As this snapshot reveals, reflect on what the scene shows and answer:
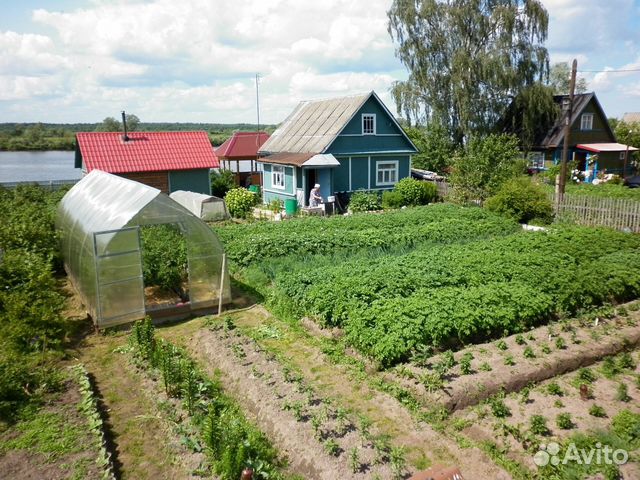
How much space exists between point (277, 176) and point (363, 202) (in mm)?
4836

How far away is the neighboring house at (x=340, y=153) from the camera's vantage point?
22891 mm

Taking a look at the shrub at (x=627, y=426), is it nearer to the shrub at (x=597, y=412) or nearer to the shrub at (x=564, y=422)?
the shrub at (x=597, y=412)

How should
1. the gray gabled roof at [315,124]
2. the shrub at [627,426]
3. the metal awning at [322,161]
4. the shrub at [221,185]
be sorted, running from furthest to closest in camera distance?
1. the shrub at [221,185]
2. the gray gabled roof at [315,124]
3. the metal awning at [322,161]
4. the shrub at [627,426]

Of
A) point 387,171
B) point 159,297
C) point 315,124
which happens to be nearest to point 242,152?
point 315,124

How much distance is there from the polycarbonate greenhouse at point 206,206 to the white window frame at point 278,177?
4266mm

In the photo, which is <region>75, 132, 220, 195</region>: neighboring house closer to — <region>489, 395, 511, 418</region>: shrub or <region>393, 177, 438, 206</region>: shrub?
<region>393, 177, 438, 206</region>: shrub

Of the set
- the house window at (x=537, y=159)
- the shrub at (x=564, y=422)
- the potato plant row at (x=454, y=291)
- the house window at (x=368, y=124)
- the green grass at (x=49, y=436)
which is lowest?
the green grass at (x=49, y=436)

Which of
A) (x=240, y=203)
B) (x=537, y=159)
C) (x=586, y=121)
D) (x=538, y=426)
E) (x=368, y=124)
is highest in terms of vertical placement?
(x=586, y=121)

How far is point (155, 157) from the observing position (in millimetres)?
22562

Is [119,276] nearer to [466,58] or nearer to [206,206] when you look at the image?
[206,206]

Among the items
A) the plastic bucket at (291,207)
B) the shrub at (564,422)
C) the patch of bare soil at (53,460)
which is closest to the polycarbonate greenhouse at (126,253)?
the patch of bare soil at (53,460)

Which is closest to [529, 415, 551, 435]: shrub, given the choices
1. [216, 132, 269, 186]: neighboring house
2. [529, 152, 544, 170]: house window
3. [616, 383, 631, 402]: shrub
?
[616, 383, 631, 402]: shrub

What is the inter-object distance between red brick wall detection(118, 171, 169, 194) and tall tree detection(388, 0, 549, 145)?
17090 millimetres

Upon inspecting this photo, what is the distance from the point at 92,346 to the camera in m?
8.78
